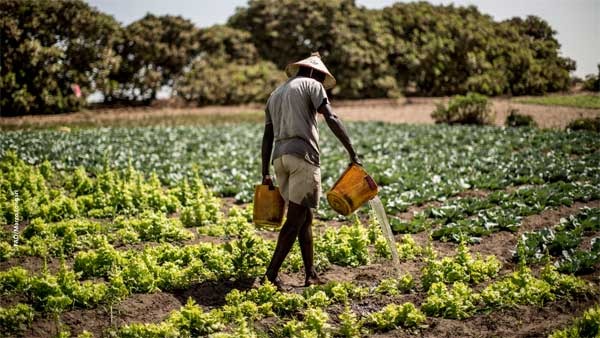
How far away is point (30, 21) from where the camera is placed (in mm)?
19250

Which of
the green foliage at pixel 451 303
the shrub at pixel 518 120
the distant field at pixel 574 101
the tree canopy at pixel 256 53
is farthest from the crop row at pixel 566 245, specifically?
the shrub at pixel 518 120

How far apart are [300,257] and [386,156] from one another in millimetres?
8653

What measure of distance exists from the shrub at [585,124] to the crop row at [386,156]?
0.65m

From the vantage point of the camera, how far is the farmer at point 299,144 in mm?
5352

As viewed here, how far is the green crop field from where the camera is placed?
16.0 ft

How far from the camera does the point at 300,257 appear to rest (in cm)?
652

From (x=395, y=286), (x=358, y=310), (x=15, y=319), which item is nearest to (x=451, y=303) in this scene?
(x=395, y=286)

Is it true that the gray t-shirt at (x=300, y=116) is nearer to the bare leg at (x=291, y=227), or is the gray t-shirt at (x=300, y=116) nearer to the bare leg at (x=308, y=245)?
the bare leg at (x=291, y=227)

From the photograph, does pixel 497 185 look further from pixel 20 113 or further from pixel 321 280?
pixel 20 113

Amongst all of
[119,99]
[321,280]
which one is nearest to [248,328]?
[321,280]

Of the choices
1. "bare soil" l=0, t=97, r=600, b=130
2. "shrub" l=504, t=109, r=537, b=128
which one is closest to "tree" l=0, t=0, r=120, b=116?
"bare soil" l=0, t=97, r=600, b=130

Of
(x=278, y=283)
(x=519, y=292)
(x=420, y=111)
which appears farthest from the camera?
(x=420, y=111)

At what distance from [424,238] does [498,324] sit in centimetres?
296

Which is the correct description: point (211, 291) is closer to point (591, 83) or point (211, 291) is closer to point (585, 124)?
point (591, 83)
